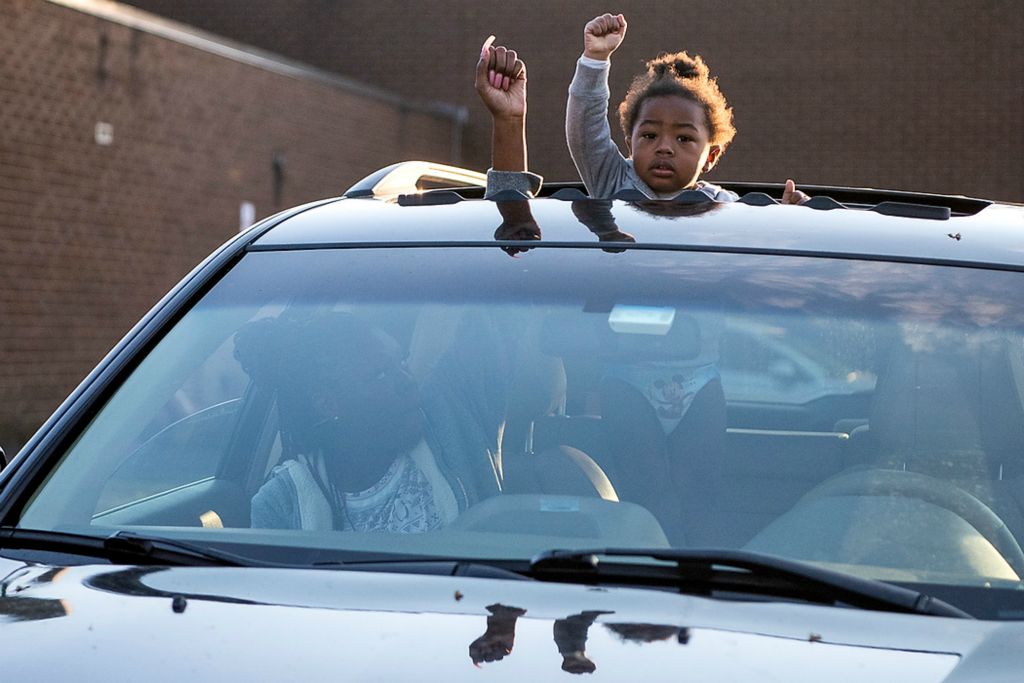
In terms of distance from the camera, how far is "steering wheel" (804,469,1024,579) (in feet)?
8.01

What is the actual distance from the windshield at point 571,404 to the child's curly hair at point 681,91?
257 centimetres

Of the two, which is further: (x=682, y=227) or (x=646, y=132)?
(x=646, y=132)

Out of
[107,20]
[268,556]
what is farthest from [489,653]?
[107,20]

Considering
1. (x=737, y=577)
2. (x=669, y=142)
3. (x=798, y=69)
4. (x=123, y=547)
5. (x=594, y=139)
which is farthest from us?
(x=798, y=69)

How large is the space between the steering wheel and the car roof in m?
0.44

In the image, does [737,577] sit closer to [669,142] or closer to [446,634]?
[446,634]

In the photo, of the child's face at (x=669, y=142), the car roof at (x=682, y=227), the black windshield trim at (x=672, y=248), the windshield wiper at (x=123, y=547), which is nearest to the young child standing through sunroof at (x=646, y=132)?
the child's face at (x=669, y=142)

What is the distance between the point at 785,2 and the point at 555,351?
2186 cm

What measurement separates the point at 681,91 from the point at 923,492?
3.00 metres

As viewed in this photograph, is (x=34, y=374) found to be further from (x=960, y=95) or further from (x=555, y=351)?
(x=960, y=95)

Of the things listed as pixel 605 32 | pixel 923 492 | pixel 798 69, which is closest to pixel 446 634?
pixel 923 492

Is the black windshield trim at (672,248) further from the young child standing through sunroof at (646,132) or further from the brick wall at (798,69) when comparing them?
the brick wall at (798,69)

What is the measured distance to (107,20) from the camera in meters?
14.9

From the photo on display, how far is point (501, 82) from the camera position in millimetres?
3773
